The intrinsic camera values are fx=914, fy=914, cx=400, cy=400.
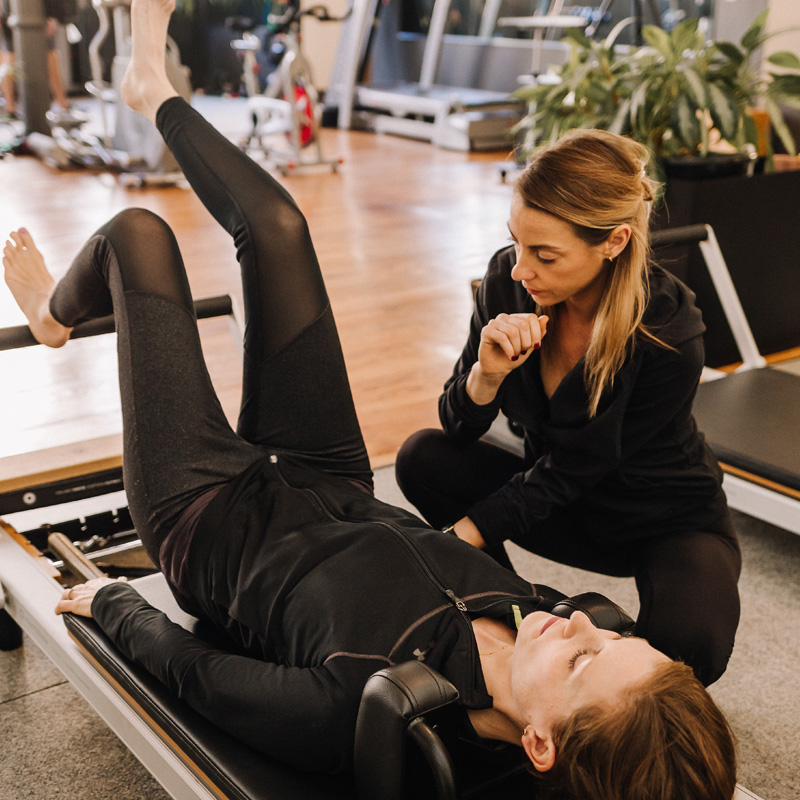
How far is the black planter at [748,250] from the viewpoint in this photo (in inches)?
122

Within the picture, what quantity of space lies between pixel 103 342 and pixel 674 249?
7.15 feet

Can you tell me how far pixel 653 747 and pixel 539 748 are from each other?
0.52ft

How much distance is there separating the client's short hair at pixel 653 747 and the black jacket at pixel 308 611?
0.66ft

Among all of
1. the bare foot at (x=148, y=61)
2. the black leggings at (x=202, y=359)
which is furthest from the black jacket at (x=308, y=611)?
the bare foot at (x=148, y=61)

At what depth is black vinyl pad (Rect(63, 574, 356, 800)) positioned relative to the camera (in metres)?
1.14

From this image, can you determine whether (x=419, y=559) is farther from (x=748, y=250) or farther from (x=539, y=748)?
(x=748, y=250)

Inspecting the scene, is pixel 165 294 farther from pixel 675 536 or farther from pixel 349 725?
pixel 675 536

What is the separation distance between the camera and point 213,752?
3.91 ft

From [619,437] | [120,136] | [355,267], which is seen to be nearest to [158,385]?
[619,437]

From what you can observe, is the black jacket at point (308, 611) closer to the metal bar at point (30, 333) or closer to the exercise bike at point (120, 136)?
the metal bar at point (30, 333)

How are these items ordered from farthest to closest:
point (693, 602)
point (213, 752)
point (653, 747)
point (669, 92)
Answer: point (669, 92) → point (693, 602) → point (213, 752) → point (653, 747)

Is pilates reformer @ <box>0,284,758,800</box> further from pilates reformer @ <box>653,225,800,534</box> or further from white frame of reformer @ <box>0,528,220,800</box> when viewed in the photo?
A: pilates reformer @ <box>653,225,800,534</box>

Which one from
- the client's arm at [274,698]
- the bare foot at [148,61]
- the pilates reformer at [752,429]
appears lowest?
the pilates reformer at [752,429]

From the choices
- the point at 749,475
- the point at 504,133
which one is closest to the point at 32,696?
the point at 749,475
